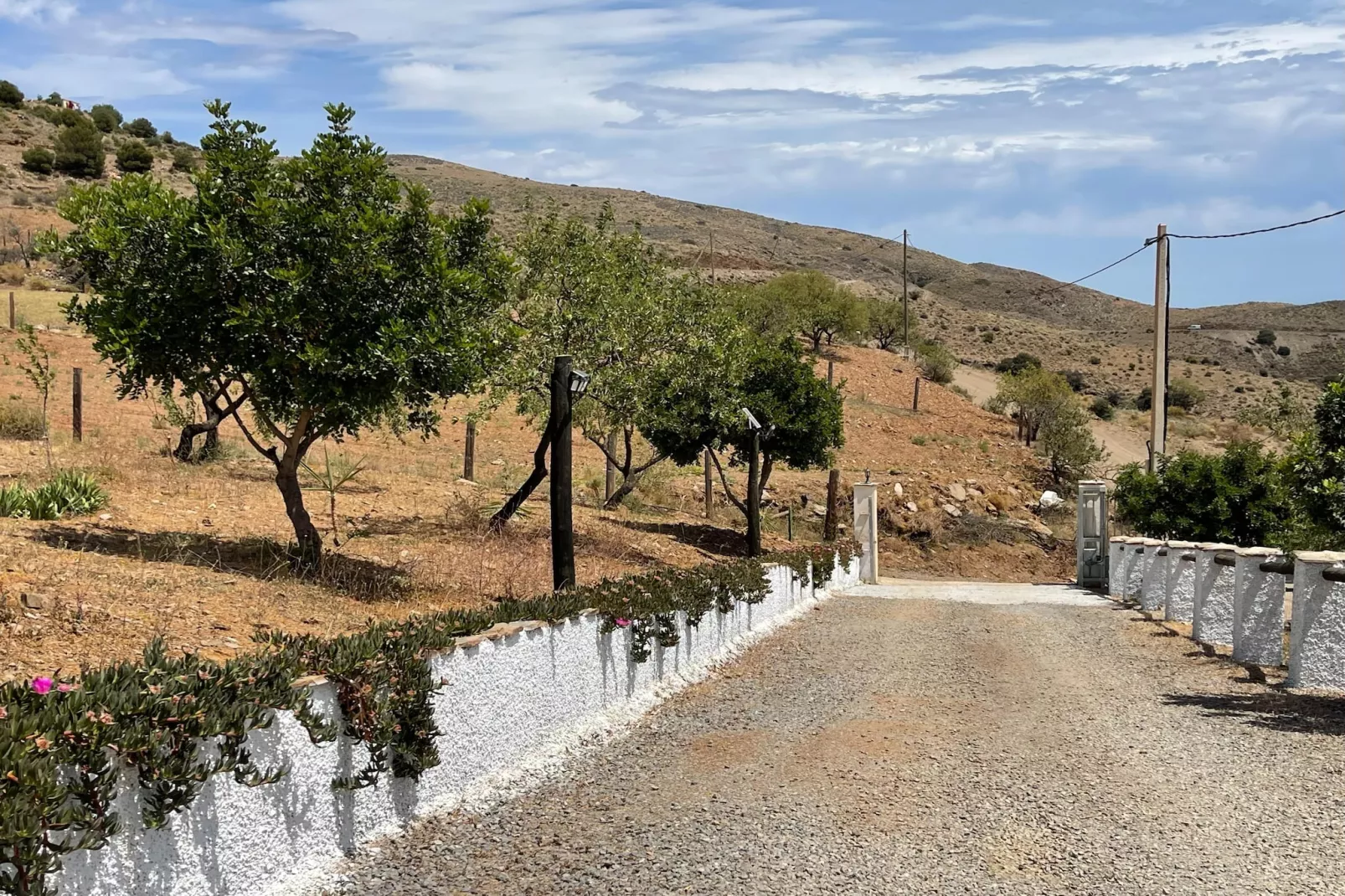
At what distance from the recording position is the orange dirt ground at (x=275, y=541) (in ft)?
28.6

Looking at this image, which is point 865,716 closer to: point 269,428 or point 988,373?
point 269,428

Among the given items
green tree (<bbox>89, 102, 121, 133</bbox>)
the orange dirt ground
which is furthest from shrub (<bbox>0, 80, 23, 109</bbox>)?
the orange dirt ground

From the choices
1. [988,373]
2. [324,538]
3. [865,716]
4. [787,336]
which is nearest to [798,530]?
[787,336]

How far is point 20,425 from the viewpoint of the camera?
1891cm

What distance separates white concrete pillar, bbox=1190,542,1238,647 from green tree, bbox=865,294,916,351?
55052 mm

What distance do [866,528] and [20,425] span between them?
17.9m

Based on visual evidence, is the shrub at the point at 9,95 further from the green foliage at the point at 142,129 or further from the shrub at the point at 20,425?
the shrub at the point at 20,425

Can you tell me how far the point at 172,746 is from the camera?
464 cm

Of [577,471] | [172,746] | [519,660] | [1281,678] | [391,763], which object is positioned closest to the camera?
[172,746]

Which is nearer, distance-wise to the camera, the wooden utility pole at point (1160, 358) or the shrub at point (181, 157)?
the wooden utility pole at point (1160, 358)

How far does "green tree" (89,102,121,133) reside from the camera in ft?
243

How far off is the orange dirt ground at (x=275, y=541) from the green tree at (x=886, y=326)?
3403cm

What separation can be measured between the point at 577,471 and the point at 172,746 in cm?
2673

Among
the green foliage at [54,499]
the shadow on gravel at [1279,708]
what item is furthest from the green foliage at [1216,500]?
the green foliage at [54,499]
